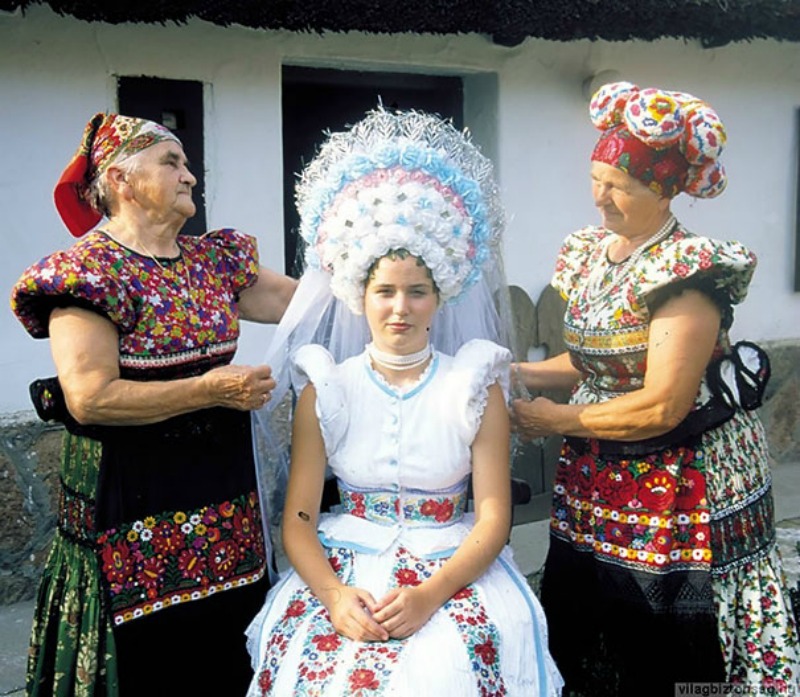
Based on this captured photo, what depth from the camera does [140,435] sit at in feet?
8.13

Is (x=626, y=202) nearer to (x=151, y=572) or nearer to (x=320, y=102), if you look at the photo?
(x=151, y=572)

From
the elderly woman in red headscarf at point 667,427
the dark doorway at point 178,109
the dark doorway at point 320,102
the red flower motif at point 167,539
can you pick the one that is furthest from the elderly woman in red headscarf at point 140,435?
the dark doorway at point 320,102

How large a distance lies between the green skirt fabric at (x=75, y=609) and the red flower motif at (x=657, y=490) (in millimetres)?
1467

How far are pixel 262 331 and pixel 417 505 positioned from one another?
7.67 ft

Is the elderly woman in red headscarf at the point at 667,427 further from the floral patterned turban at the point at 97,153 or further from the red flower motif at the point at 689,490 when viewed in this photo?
the floral patterned turban at the point at 97,153

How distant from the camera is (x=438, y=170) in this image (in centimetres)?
252

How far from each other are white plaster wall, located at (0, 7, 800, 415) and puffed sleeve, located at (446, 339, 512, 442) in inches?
86.9

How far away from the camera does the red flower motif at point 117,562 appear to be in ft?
8.00

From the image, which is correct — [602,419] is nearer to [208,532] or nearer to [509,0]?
[208,532]

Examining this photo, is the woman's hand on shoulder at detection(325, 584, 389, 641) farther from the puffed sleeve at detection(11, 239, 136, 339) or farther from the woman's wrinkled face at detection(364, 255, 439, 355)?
the puffed sleeve at detection(11, 239, 136, 339)

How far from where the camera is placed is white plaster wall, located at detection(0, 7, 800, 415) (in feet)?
13.5

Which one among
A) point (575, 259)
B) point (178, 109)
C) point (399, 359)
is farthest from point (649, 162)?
point (178, 109)

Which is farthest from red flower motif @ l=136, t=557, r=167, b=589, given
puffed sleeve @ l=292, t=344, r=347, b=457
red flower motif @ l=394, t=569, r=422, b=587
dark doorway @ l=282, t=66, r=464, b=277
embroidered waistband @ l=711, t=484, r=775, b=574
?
dark doorway @ l=282, t=66, r=464, b=277

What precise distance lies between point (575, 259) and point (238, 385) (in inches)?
44.6
